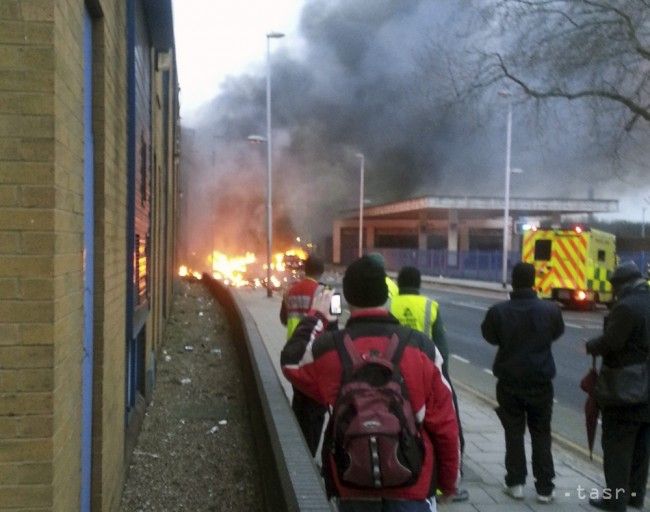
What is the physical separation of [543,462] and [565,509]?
12.0 inches

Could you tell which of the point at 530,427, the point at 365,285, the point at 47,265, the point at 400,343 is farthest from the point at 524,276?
the point at 47,265

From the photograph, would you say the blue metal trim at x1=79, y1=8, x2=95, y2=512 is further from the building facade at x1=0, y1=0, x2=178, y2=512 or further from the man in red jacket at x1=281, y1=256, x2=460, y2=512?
the man in red jacket at x1=281, y1=256, x2=460, y2=512

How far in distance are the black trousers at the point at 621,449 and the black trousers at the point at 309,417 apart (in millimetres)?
1729

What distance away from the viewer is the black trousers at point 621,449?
4828 millimetres

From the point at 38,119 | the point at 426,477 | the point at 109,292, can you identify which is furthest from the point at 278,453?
the point at 38,119

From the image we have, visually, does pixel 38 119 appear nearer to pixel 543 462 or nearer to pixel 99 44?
pixel 99 44

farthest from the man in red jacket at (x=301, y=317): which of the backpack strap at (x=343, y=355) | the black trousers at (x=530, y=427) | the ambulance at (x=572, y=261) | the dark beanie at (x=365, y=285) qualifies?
the ambulance at (x=572, y=261)

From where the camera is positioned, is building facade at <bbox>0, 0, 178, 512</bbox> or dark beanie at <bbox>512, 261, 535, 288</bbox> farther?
dark beanie at <bbox>512, 261, 535, 288</bbox>

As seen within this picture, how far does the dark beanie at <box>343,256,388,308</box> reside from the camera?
277cm

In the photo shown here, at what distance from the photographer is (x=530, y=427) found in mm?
5121

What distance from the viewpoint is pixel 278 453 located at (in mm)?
4078

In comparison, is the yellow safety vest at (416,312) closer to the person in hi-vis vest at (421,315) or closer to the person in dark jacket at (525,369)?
the person in hi-vis vest at (421,315)

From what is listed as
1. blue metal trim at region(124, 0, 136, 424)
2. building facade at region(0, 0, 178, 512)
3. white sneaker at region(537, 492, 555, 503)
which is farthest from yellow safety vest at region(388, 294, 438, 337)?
building facade at region(0, 0, 178, 512)

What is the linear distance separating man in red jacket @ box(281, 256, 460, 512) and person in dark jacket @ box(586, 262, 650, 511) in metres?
2.33
